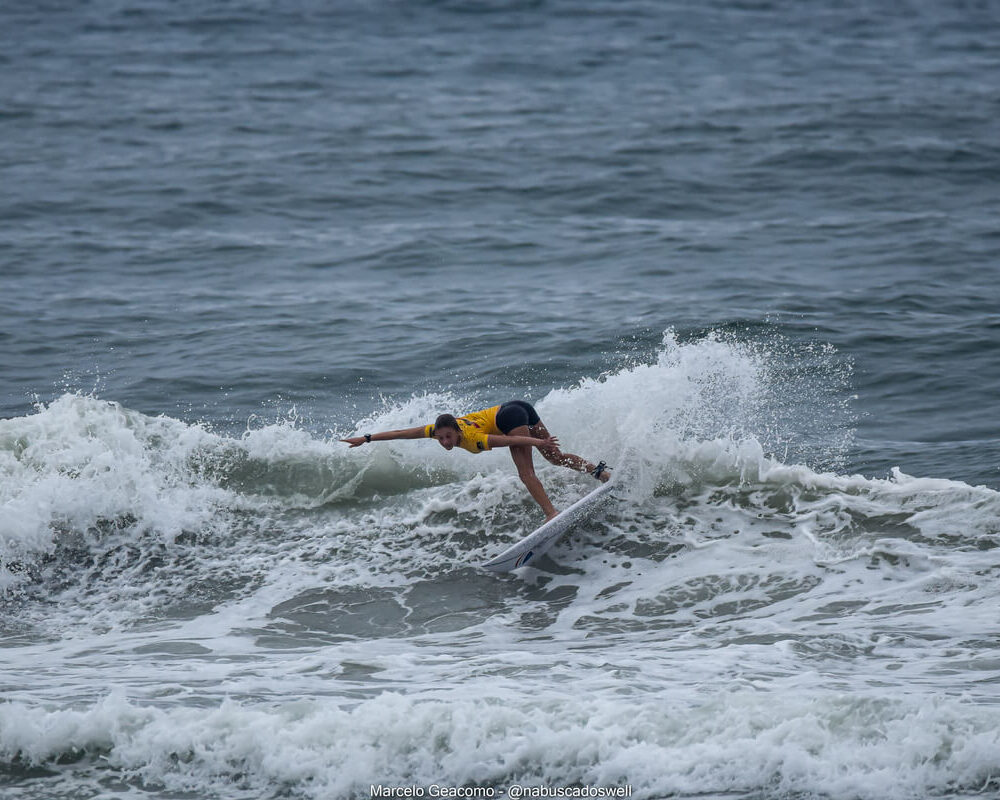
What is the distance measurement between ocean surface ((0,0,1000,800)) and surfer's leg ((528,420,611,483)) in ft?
1.13

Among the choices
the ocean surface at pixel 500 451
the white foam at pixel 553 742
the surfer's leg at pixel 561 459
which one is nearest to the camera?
the white foam at pixel 553 742

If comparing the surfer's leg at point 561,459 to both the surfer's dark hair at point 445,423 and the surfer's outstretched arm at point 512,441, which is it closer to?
the surfer's outstretched arm at point 512,441

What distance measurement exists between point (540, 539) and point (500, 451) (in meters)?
1.93

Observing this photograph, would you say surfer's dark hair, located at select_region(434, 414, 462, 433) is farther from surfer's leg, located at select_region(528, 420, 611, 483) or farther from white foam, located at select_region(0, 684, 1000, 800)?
white foam, located at select_region(0, 684, 1000, 800)

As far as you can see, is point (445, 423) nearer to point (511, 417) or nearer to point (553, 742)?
point (511, 417)

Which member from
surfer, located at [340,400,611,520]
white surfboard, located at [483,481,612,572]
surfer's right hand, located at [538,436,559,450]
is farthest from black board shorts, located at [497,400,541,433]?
white surfboard, located at [483,481,612,572]

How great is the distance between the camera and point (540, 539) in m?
11.3

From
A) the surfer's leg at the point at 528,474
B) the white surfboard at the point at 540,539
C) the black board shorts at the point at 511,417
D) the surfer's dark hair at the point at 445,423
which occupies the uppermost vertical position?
the surfer's dark hair at the point at 445,423

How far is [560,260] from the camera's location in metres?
20.3

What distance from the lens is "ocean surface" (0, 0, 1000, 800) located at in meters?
8.09

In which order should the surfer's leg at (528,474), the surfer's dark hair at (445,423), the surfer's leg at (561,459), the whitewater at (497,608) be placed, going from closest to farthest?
the whitewater at (497,608) → the surfer's dark hair at (445,423) → the surfer's leg at (528,474) → the surfer's leg at (561,459)

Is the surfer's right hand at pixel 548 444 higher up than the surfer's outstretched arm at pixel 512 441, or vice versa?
the surfer's outstretched arm at pixel 512 441

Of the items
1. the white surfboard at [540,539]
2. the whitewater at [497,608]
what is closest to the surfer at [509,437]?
the white surfboard at [540,539]

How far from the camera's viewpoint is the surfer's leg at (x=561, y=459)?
11.9m
